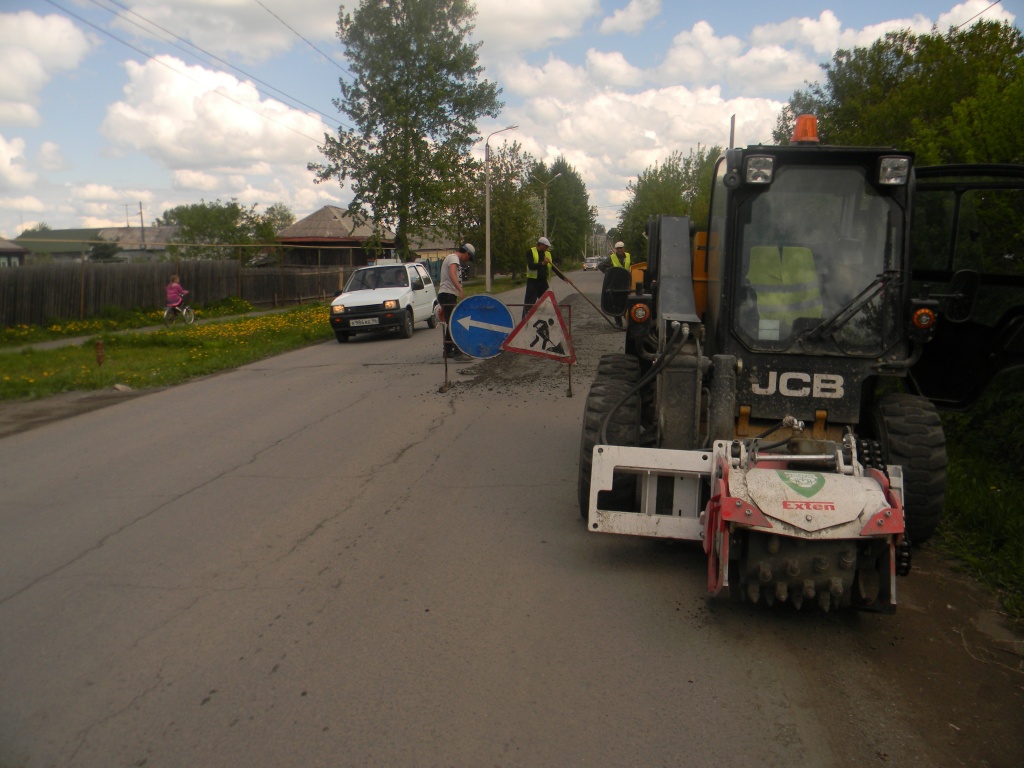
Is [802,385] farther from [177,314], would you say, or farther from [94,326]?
[177,314]

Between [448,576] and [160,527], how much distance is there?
2.46 m

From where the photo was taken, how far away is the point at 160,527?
248 inches

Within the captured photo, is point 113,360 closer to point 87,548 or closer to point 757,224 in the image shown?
point 87,548

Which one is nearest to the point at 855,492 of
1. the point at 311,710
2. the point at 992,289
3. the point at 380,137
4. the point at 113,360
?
the point at 311,710

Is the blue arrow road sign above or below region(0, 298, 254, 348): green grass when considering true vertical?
above

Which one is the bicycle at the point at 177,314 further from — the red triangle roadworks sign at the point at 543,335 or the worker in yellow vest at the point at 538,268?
the red triangle roadworks sign at the point at 543,335

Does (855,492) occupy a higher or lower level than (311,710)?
higher

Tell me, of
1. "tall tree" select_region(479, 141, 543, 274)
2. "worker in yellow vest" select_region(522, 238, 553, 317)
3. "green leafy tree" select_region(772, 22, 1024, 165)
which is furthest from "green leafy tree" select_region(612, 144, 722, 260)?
"worker in yellow vest" select_region(522, 238, 553, 317)

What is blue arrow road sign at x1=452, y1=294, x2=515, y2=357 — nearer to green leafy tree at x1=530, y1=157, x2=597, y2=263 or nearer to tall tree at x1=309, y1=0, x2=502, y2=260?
tall tree at x1=309, y1=0, x2=502, y2=260

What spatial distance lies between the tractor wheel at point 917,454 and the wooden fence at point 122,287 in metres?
21.6

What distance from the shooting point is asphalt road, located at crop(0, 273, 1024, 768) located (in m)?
3.48

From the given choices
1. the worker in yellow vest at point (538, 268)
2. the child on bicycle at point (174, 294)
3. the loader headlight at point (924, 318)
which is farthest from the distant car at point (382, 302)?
the loader headlight at point (924, 318)

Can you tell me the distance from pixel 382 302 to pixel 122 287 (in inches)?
421

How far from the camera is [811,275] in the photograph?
5418 mm
